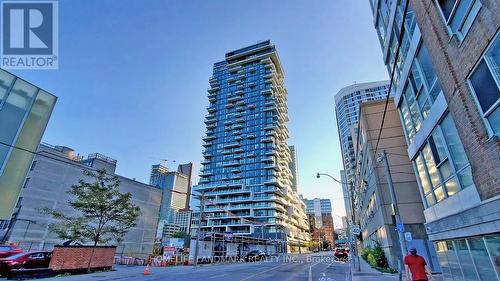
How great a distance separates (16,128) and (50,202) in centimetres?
3868

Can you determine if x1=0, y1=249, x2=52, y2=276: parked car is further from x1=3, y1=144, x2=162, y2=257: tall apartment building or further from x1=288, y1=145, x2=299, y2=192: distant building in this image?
x1=288, y1=145, x2=299, y2=192: distant building

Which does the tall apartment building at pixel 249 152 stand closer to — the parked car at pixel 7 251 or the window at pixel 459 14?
the parked car at pixel 7 251

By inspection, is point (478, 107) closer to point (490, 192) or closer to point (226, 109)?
point (490, 192)

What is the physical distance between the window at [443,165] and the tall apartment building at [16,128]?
1814 centimetres

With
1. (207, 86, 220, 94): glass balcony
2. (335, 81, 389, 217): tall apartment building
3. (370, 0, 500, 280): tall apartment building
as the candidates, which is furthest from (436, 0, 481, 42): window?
(207, 86, 220, 94): glass balcony

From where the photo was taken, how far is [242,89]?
398 feet

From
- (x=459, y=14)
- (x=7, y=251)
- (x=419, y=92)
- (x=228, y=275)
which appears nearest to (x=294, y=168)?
(x=228, y=275)

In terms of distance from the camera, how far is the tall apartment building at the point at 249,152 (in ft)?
312

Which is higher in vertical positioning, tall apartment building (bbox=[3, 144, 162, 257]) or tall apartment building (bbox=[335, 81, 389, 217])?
tall apartment building (bbox=[335, 81, 389, 217])

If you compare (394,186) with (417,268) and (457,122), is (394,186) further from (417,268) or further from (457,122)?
(417,268)

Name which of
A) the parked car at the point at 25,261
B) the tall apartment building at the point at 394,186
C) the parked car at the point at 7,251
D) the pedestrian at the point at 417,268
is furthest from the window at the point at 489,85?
the parked car at the point at 7,251

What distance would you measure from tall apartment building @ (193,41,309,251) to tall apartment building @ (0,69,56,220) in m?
72.5

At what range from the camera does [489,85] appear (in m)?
7.29

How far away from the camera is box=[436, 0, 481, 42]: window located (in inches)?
303
